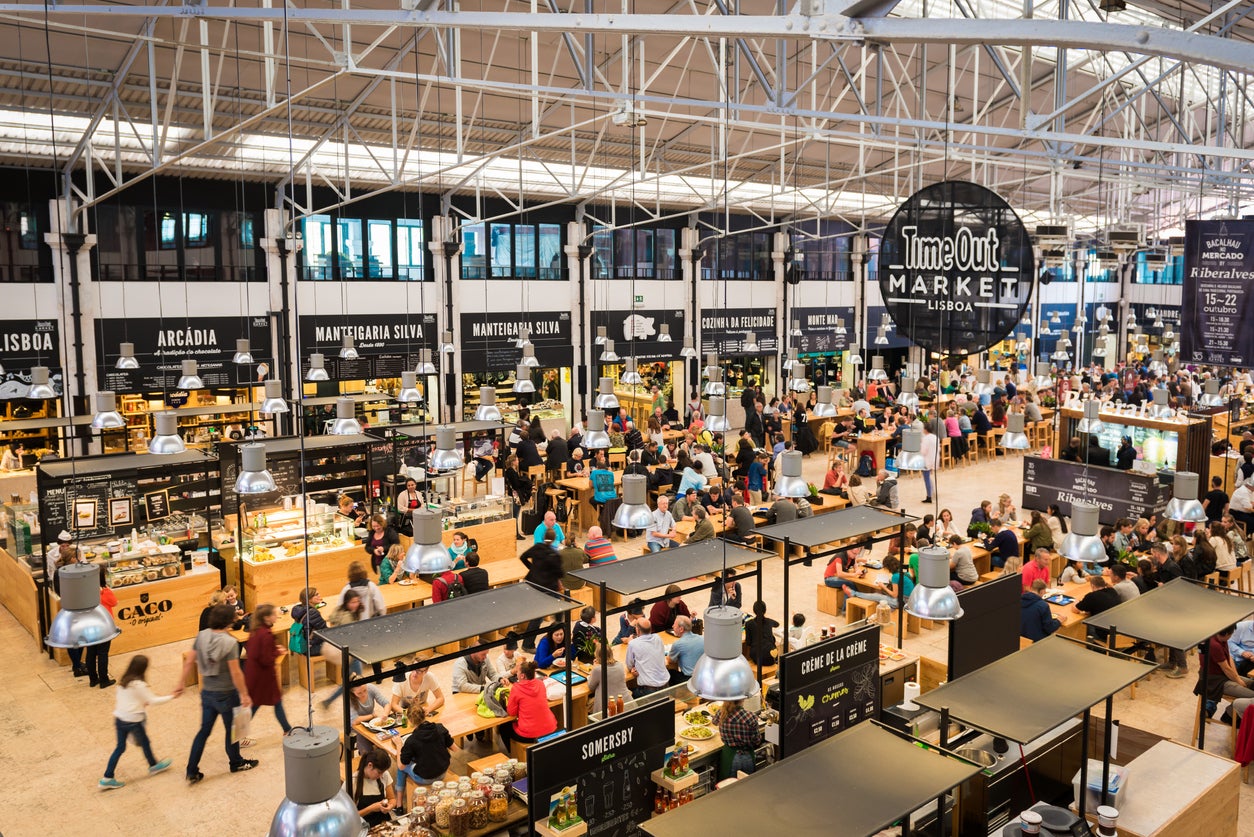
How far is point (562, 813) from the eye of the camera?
18.9ft

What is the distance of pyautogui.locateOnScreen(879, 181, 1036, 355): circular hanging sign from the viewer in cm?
609

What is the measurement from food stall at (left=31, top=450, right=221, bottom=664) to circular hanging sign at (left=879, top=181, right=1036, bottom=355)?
8137 mm

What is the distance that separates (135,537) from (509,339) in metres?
11.0

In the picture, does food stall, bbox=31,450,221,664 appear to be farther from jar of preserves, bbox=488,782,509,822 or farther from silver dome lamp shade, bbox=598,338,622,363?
silver dome lamp shade, bbox=598,338,622,363

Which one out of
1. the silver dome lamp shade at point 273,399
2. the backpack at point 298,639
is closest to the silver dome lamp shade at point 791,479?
the backpack at point 298,639

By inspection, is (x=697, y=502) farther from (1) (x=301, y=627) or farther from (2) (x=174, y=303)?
(2) (x=174, y=303)

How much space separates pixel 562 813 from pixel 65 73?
12.0 meters

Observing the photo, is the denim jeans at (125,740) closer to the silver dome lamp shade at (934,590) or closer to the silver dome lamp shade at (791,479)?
the silver dome lamp shade at (791,479)

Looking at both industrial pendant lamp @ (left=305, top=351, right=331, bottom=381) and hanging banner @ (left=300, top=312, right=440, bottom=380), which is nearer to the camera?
industrial pendant lamp @ (left=305, top=351, right=331, bottom=381)

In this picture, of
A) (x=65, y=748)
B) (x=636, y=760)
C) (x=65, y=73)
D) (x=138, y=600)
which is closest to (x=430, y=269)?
(x=65, y=73)

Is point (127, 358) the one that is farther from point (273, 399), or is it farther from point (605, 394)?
point (605, 394)

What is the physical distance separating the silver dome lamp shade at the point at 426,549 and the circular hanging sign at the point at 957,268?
363 centimetres

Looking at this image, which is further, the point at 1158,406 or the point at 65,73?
the point at 1158,406

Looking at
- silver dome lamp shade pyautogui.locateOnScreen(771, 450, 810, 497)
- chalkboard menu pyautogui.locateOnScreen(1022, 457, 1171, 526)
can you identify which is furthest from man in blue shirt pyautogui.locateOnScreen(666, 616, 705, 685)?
chalkboard menu pyautogui.locateOnScreen(1022, 457, 1171, 526)
